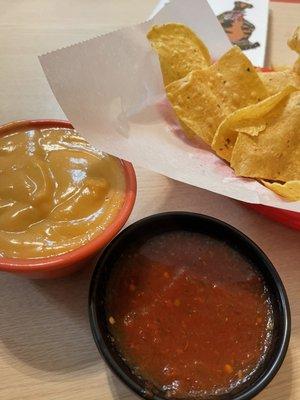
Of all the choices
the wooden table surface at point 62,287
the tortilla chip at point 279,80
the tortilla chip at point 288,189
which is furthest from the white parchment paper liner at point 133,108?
the tortilla chip at point 279,80

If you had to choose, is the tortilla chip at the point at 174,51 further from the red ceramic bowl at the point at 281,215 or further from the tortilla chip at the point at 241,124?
the red ceramic bowl at the point at 281,215

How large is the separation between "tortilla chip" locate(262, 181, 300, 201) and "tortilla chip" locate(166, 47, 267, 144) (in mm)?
222

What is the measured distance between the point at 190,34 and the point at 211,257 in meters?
0.67

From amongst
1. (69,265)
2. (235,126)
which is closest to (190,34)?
(235,126)

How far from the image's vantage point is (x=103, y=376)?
0.84 meters

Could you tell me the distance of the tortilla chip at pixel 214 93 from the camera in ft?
3.72

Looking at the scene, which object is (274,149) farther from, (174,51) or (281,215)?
(174,51)

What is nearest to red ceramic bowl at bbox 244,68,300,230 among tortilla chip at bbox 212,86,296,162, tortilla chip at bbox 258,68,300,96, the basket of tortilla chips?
the basket of tortilla chips

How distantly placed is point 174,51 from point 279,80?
0.30 meters

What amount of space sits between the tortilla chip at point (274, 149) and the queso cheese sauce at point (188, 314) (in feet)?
0.76

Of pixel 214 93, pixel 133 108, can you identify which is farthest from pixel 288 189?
pixel 133 108

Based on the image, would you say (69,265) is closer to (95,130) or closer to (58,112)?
(95,130)

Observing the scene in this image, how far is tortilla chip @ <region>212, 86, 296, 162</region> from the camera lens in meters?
1.08

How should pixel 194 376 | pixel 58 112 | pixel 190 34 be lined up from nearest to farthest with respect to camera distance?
pixel 194 376 → pixel 190 34 → pixel 58 112
